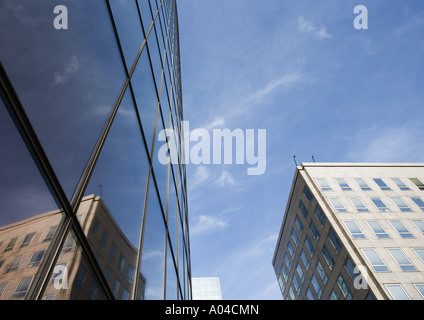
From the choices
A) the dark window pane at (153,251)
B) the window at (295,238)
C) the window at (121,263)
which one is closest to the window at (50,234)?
the window at (121,263)

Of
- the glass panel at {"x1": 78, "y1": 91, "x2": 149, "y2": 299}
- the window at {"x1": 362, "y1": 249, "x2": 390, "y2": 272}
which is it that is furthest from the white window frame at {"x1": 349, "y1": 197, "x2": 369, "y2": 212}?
the glass panel at {"x1": 78, "y1": 91, "x2": 149, "y2": 299}

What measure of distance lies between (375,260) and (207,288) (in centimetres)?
10497

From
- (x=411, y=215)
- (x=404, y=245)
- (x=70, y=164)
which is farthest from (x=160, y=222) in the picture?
(x=411, y=215)

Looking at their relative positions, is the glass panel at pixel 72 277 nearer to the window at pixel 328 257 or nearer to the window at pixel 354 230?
the window at pixel 354 230

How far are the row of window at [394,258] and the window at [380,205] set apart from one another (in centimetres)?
655

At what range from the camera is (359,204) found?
40.6 metres

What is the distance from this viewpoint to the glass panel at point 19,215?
2.29 meters

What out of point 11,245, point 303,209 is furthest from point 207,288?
point 11,245

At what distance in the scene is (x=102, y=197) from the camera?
3.87 m

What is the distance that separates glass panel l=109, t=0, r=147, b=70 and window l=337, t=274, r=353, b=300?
37012 mm

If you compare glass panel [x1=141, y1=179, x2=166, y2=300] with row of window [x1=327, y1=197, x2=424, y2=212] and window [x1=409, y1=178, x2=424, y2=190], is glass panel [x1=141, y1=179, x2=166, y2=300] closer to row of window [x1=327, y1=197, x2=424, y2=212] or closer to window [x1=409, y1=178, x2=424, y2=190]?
row of window [x1=327, y1=197, x2=424, y2=212]

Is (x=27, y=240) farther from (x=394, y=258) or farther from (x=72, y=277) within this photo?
(x=394, y=258)
